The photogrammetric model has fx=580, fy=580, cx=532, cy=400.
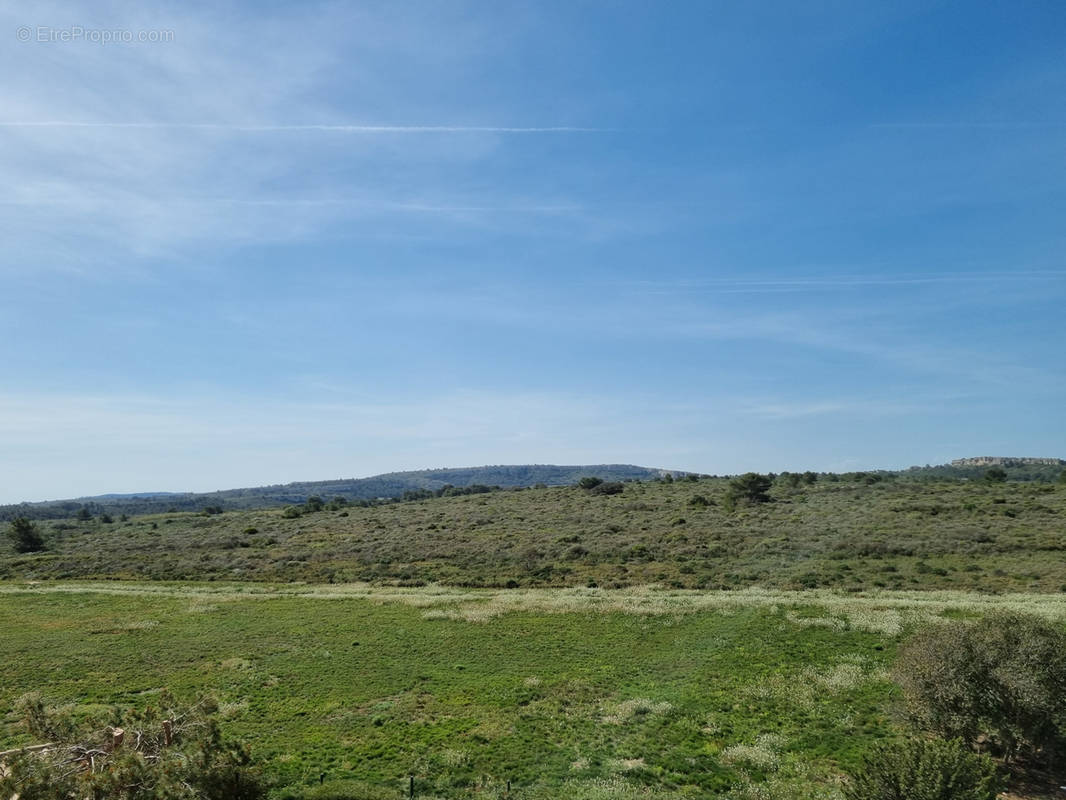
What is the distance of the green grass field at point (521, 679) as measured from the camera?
17.5 m

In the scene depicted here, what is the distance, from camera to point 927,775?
38.8 ft

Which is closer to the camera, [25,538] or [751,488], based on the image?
[25,538]

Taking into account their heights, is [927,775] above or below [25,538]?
above

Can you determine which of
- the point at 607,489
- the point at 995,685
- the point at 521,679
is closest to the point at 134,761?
the point at 521,679

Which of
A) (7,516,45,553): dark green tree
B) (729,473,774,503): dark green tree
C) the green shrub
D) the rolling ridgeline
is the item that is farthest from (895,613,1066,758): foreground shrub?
(7,516,45,553): dark green tree

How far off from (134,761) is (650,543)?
189ft

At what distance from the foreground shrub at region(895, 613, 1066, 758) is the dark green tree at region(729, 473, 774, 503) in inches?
2713

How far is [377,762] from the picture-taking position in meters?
18.5

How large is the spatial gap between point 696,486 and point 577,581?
63.2 m

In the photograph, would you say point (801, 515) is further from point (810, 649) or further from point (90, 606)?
point (90, 606)

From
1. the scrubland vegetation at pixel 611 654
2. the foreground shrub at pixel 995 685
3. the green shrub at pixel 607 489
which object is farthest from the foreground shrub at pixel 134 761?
the green shrub at pixel 607 489

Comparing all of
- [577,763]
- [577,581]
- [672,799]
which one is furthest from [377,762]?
[577,581]

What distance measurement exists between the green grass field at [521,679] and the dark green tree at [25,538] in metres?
54.3

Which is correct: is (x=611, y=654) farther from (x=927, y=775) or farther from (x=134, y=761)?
(x=134, y=761)
